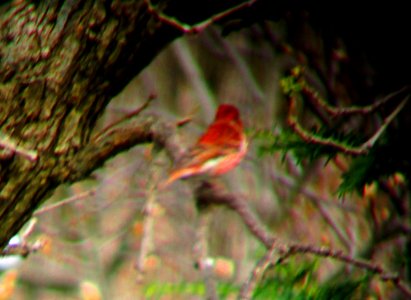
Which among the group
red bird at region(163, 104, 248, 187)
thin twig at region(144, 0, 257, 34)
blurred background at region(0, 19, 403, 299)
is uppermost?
thin twig at region(144, 0, 257, 34)

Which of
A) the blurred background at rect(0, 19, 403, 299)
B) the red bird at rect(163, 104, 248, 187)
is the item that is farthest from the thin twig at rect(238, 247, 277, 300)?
the blurred background at rect(0, 19, 403, 299)

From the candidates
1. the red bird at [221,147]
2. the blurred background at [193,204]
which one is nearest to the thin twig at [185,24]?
the red bird at [221,147]

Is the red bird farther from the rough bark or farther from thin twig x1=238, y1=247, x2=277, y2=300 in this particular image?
thin twig x1=238, y1=247, x2=277, y2=300

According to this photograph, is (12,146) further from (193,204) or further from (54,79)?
(193,204)

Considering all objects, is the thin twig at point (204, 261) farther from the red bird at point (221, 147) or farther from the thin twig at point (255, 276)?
the red bird at point (221, 147)

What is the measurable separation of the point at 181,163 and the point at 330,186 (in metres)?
3.60

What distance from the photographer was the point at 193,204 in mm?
6055

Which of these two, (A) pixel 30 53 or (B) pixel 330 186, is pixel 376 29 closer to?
(A) pixel 30 53

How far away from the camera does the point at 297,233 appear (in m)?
6.55

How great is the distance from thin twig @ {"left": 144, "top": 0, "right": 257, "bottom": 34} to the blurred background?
243 cm

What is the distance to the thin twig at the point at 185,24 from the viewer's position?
9.22 feet

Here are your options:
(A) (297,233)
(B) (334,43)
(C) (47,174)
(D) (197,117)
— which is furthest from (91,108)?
(D) (197,117)

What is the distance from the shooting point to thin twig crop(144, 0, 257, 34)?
2.81 metres

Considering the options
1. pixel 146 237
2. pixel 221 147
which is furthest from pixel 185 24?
pixel 221 147
